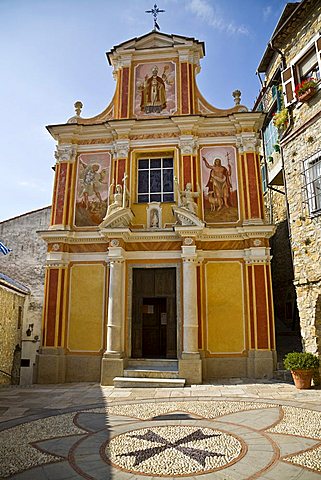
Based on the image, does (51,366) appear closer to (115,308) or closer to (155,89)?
(115,308)

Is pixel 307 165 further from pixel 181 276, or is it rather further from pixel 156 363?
pixel 156 363

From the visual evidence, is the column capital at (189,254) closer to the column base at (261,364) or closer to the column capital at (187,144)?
the column base at (261,364)

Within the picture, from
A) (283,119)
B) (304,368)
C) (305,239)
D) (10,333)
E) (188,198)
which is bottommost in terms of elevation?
(304,368)

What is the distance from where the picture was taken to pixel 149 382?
10.4 metres

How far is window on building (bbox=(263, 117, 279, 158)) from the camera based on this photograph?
637 inches

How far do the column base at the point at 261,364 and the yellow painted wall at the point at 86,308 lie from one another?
4968 mm

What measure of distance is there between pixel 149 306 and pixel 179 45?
10.5m

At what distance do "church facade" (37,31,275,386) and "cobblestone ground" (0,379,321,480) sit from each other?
260cm

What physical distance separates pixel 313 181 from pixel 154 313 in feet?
24.1

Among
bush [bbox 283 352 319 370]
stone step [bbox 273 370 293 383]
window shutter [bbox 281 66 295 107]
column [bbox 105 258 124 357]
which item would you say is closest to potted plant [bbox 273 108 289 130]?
window shutter [bbox 281 66 295 107]

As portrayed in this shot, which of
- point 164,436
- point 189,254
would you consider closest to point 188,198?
point 189,254

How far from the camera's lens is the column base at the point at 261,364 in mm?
11250

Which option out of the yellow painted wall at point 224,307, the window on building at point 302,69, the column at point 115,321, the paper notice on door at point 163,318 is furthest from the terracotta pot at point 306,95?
the paper notice on door at point 163,318

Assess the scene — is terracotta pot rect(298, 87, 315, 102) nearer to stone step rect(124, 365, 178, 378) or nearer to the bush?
the bush
